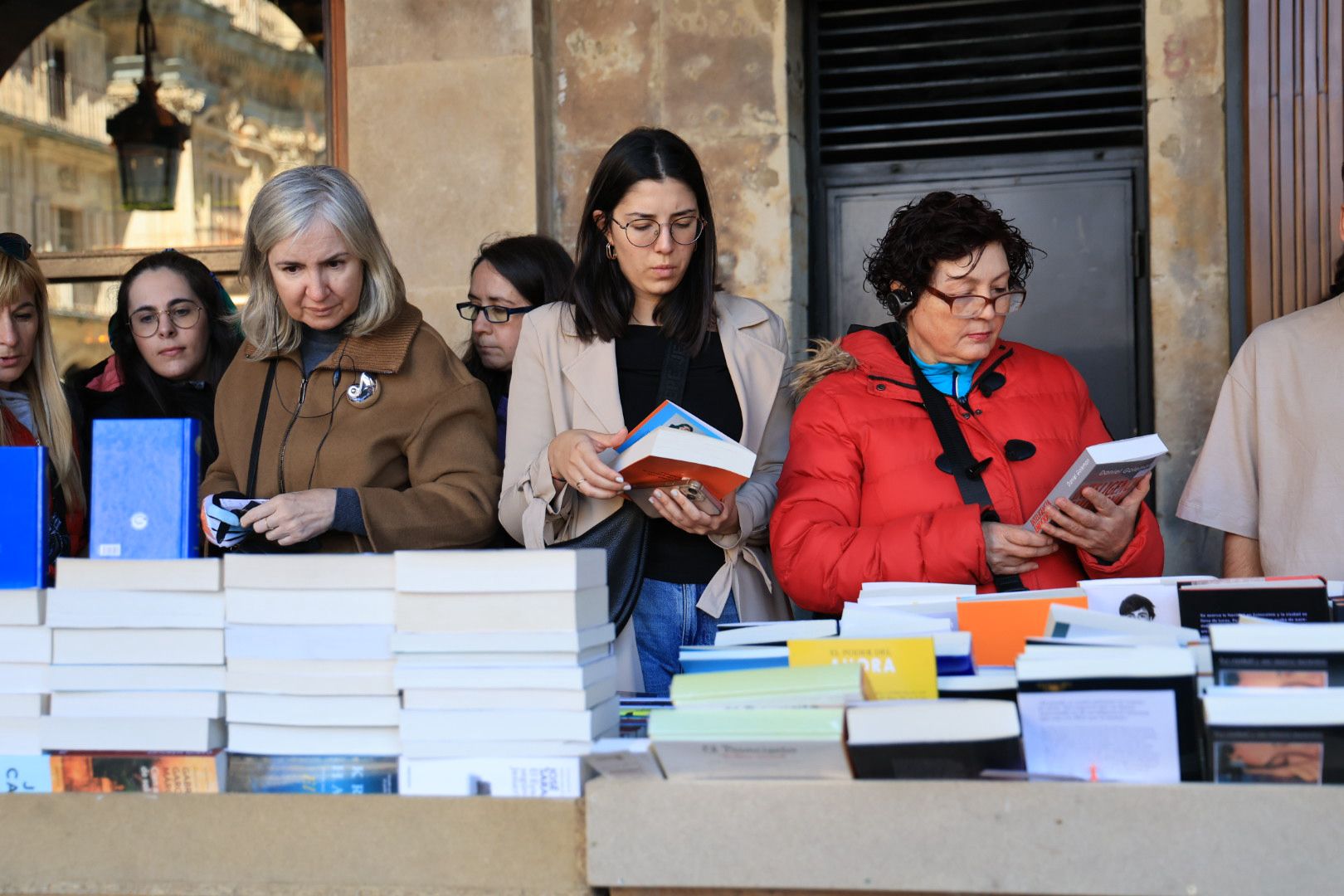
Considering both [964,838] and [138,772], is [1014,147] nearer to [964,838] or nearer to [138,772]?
[964,838]

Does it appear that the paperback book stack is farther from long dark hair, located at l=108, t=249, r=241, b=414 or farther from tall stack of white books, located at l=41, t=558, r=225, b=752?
long dark hair, located at l=108, t=249, r=241, b=414

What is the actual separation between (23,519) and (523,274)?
1665mm

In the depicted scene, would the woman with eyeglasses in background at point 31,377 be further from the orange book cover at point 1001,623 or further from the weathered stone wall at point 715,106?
the orange book cover at point 1001,623

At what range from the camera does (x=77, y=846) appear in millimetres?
1909

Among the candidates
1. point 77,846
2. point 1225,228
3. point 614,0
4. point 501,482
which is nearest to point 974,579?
point 501,482

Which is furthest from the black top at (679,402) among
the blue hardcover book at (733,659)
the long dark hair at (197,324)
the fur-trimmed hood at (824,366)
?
the long dark hair at (197,324)

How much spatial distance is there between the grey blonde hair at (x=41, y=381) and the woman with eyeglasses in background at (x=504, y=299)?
98cm

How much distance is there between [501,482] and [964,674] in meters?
1.30

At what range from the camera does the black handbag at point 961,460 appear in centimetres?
267

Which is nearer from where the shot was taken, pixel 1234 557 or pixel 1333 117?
pixel 1234 557

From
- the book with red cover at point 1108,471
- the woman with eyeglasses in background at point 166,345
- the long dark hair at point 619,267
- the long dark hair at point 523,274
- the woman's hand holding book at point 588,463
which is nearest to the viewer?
the book with red cover at point 1108,471

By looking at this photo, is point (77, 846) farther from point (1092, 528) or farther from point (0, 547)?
point (1092, 528)

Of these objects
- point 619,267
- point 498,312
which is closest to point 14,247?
point 498,312

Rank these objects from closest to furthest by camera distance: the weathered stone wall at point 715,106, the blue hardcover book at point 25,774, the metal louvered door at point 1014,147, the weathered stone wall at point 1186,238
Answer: the blue hardcover book at point 25,774, the weathered stone wall at point 1186,238, the weathered stone wall at point 715,106, the metal louvered door at point 1014,147
